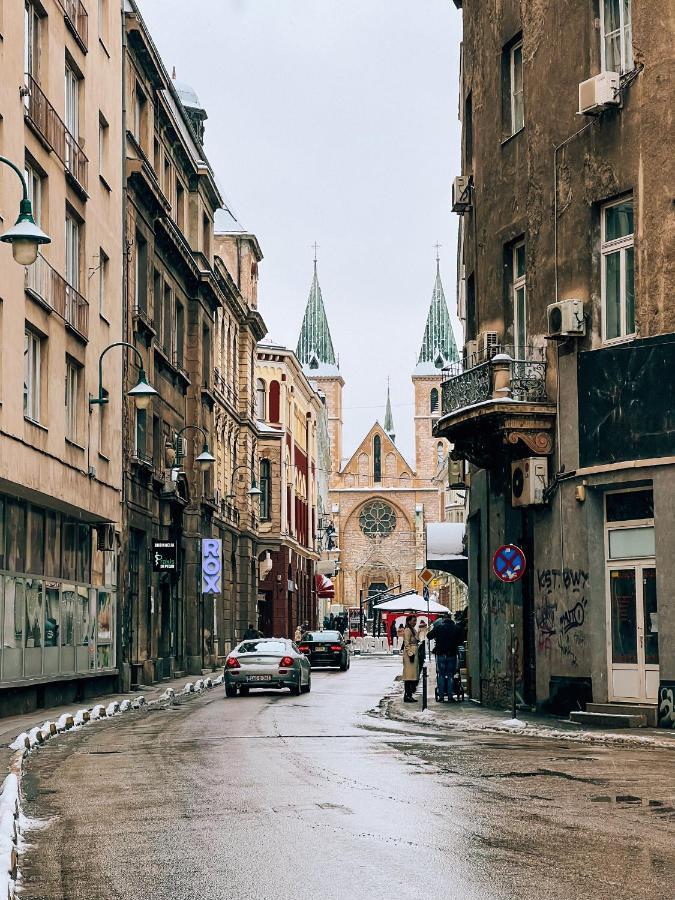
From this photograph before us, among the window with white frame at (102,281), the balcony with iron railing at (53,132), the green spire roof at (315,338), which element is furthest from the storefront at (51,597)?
the green spire roof at (315,338)

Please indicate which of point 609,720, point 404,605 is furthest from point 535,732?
point 404,605

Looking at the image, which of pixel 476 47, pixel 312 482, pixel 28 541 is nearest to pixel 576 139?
pixel 476 47

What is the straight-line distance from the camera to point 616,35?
2305 centimetres

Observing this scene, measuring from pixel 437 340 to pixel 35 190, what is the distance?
127m

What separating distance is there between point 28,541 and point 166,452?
1615 centimetres

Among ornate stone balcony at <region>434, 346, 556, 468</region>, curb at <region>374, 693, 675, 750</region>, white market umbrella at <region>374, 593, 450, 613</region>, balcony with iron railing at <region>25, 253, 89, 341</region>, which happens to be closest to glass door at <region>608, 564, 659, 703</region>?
curb at <region>374, 693, 675, 750</region>

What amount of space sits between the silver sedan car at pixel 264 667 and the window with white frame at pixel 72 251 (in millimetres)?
8903

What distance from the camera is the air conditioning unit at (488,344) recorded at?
82.7ft

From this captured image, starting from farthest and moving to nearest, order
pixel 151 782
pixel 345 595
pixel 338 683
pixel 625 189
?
pixel 345 595 → pixel 338 683 → pixel 625 189 → pixel 151 782

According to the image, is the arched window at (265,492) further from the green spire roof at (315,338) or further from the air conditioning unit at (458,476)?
the green spire roof at (315,338)

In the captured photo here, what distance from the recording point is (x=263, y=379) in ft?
264

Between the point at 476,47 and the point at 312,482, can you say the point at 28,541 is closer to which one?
the point at 476,47

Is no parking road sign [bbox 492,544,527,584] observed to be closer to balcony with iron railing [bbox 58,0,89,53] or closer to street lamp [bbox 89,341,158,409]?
street lamp [bbox 89,341,158,409]

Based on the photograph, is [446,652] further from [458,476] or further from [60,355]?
[60,355]
